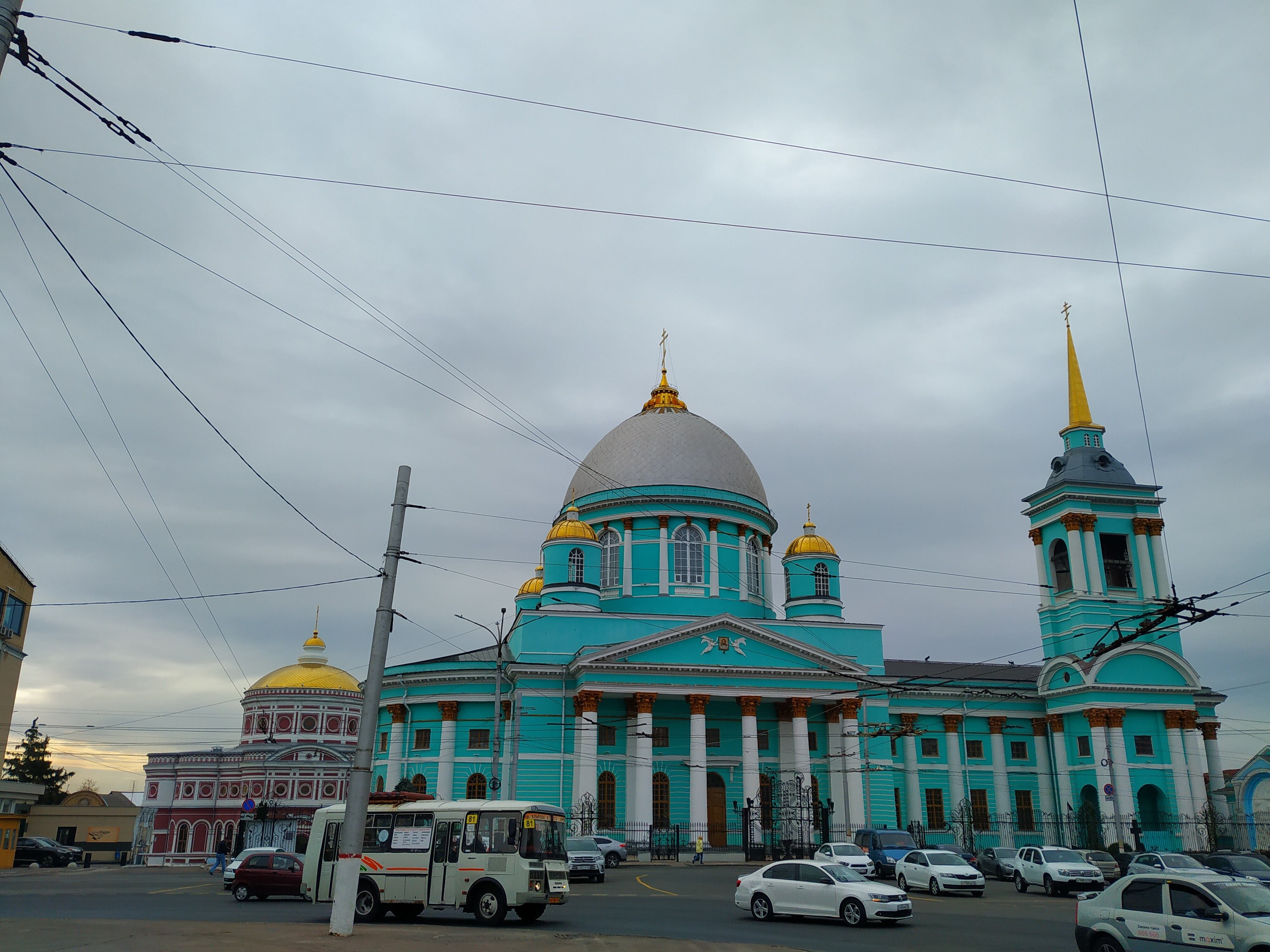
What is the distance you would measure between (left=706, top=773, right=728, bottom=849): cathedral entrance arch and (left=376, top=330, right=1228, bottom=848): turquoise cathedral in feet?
0.29

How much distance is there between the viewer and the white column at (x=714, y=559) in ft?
162

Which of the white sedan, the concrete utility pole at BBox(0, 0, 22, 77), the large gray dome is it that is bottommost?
the white sedan

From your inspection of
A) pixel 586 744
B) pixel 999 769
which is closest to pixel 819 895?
pixel 586 744

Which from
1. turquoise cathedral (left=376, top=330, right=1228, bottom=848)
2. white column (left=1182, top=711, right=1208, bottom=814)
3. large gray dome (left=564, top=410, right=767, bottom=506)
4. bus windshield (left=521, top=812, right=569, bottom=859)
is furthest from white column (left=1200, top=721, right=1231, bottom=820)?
bus windshield (left=521, top=812, right=569, bottom=859)

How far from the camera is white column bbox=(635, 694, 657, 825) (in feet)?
134

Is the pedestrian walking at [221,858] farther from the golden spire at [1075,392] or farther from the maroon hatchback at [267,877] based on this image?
the golden spire at [1075,392]

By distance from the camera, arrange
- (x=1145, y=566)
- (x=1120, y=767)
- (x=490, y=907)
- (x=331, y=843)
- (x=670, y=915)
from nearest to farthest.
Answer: (x=490, y=907), (x=670, y=915), (x=331, y=843), (x=1120, y=767), (x=1145, y=566)

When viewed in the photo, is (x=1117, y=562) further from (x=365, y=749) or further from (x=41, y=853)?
(x=41, y=853)

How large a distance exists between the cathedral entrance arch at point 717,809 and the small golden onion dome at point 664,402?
817 inches

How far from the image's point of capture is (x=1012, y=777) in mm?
50875

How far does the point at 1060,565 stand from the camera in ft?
169

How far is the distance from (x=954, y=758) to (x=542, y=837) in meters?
37.5

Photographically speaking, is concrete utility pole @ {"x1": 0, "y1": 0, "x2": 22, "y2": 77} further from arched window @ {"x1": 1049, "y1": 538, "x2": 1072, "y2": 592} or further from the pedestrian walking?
arched window @ {"x1": 1049, "y1": 538, "x2": 1072, "y2": 592}

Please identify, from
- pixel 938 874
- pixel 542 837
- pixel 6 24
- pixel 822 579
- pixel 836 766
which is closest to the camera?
pixel 6 24
